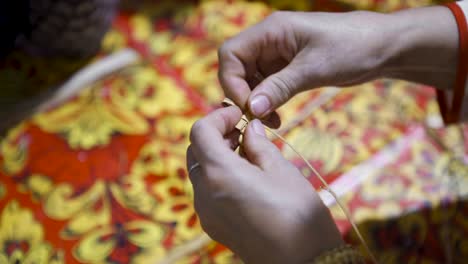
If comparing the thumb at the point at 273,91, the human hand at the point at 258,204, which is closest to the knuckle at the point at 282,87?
the thumb at the point at 273,91

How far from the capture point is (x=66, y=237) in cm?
81

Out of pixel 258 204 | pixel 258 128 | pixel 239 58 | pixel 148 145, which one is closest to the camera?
pixel 258 204

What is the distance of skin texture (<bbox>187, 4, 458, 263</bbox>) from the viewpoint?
49 centimetres

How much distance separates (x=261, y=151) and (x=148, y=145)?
44 cm

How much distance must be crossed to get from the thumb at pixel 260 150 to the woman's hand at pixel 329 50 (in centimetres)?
8

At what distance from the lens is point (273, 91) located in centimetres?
64

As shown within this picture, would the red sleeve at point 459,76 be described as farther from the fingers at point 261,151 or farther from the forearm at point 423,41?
the fingers at point 261,151

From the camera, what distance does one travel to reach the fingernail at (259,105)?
63cm

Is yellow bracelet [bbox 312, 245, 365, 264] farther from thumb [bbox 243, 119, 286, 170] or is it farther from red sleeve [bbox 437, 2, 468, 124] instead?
red sleeve [bbox 437, 2, 468, 124]

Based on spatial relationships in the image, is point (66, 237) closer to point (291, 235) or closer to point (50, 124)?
point (50, 124)

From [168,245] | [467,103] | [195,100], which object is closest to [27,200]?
[168,245]

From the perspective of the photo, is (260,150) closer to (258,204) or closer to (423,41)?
(258,204)

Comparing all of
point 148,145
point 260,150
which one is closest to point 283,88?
point 260,150

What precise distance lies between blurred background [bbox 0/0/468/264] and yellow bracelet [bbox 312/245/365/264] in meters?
0.31
